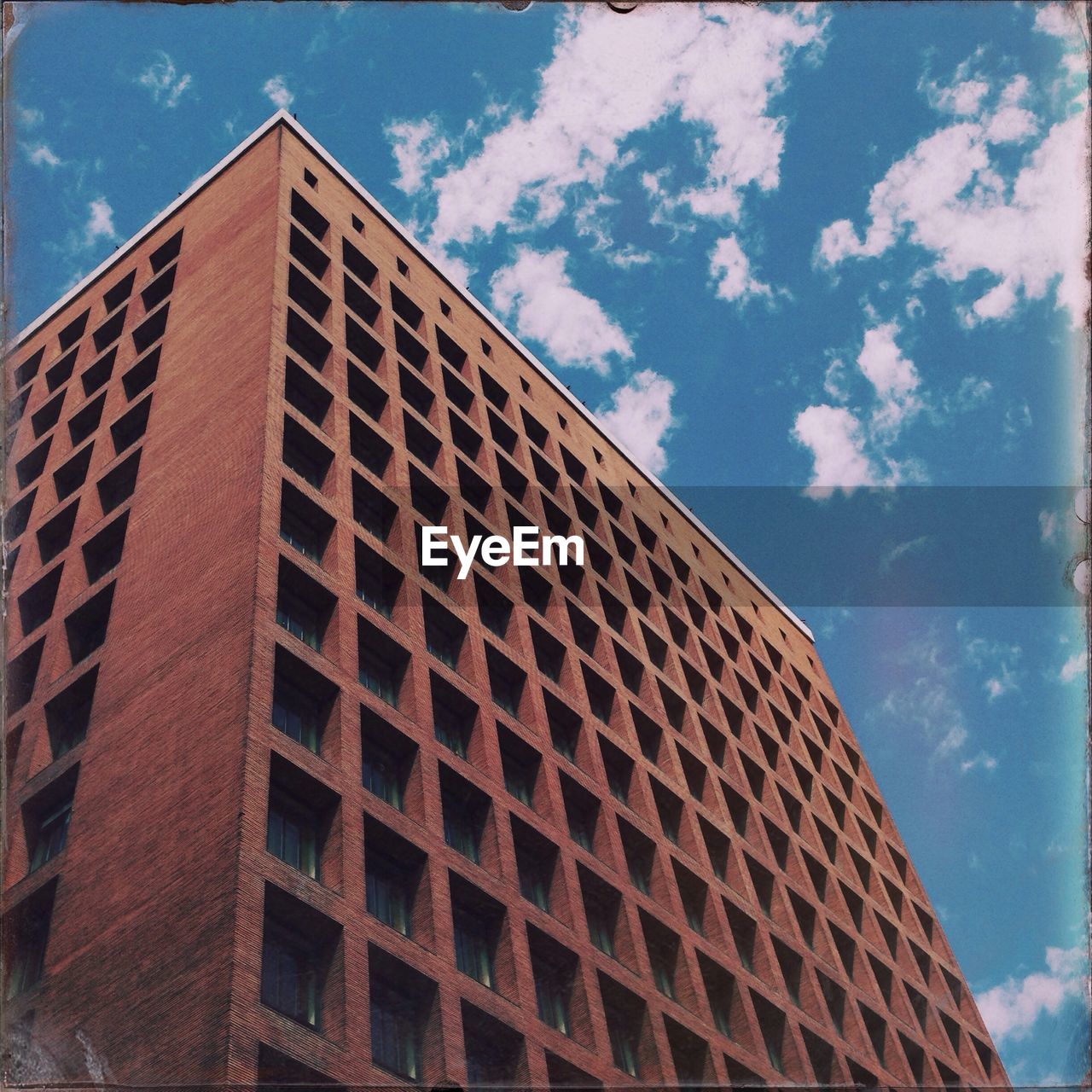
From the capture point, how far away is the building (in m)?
25.4

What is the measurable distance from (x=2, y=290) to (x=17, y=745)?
1693cm

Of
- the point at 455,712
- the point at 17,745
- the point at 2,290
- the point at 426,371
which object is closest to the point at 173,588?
Answer: the point at 17,745

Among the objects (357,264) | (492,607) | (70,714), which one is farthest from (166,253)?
(70,714)

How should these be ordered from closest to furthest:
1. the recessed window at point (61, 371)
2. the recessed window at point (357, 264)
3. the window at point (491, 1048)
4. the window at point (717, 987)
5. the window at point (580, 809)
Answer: the window at point (491, 1048), the window at point (717, 987), the window at point (580, 809), the recessed window at point (357, 264), the recessed window at point (61, 371)

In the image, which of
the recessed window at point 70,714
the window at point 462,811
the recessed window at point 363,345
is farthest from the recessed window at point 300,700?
the recessed window at point 363,345

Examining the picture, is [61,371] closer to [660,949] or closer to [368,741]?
[368,741]

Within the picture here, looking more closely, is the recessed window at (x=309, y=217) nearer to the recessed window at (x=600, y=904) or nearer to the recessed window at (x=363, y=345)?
the recessed window at (x=363, y=345)

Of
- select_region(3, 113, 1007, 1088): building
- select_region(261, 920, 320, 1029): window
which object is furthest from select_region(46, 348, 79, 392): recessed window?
select_region(261, 920, 320, 1029): window

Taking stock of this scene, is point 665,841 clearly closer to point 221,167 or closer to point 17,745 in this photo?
point 17,745

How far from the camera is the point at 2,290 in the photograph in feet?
59.9
